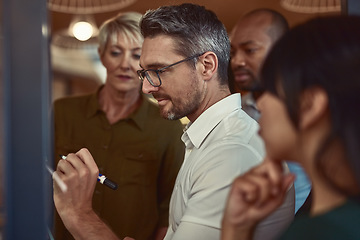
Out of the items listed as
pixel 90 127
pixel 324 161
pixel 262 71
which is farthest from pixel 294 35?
pixel 90 127

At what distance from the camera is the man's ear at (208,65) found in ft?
5.13

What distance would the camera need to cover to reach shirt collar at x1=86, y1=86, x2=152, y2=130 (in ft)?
6.94

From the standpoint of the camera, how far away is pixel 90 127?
208 centimetres

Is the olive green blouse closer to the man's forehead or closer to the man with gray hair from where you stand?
the man with gray hair

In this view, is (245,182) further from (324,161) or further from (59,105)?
(59,105)

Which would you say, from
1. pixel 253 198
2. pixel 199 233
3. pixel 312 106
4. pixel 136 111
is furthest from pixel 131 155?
pixel 312 106

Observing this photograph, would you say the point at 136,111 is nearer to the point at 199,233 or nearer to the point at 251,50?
the point at 251,50

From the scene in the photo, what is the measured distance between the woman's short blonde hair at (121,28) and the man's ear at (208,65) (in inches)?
22.6

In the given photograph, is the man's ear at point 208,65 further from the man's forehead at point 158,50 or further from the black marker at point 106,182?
the black marker at point 106,182

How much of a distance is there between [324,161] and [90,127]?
1379 millimetres

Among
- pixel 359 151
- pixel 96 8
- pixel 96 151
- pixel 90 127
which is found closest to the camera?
pixel 359 151

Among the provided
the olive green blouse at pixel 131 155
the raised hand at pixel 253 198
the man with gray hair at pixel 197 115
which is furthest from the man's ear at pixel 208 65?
the raised hand at pixel 253 198

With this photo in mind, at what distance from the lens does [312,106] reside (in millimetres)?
834

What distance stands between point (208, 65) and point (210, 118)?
0.17 meters
